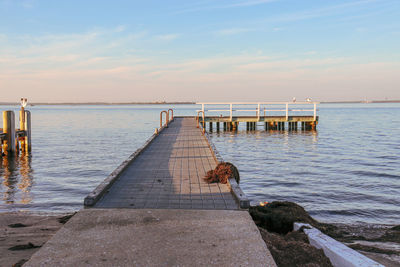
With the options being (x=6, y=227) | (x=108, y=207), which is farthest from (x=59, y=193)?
(x=108, y=207)

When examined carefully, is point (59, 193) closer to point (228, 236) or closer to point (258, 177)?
point (258, 177)

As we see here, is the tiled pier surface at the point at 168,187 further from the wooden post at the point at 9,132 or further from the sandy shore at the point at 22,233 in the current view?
the wooden post at the point at 9,132

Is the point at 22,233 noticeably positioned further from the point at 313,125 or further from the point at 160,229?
the point at 313,125

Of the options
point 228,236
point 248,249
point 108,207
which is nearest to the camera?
point 248,249

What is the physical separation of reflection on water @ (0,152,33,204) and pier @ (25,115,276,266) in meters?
5.71

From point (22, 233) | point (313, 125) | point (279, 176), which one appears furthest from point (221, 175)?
point (313, 125)

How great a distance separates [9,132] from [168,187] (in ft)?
53.5

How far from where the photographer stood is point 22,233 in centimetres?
749

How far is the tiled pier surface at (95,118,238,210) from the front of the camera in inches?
275

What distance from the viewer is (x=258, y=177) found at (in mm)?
16672

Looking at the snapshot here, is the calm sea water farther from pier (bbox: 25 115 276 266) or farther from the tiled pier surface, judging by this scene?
pier (bbox: 25 115 276 266)

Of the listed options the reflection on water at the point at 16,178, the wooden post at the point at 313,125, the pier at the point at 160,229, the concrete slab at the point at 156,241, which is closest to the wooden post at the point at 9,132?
the reflection on water at the point at 16,178

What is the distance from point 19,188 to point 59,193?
1.95 m

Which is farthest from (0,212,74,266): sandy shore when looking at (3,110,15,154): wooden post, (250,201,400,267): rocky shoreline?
(3,110,15,154): wooden post
